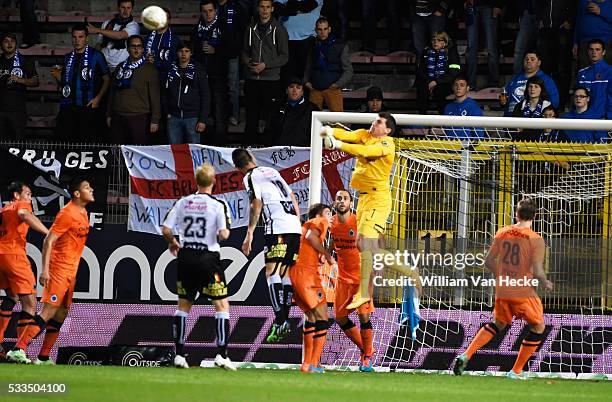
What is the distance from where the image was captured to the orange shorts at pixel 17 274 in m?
15.2

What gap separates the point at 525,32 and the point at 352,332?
6563mm

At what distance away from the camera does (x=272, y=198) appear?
14.6 meters

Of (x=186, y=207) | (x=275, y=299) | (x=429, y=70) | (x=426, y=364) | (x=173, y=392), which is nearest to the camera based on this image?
(x=173, y=392)

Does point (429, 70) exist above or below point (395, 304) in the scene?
above

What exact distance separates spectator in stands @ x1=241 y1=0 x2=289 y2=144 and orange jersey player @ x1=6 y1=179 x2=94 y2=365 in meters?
4.51

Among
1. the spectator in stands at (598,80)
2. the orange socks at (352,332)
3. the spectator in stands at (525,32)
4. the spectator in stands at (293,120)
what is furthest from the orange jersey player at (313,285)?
the spectator in stands at (525,32)

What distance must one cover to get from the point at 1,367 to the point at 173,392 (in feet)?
12.5

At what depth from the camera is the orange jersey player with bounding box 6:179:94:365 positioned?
14.7m

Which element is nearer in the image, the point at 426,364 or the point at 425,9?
the point at 426,364

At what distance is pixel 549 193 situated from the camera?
1537cm

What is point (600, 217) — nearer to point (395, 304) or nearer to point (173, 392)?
→ point (395, 304)

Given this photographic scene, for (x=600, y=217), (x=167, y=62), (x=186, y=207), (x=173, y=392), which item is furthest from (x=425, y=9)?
(x=173, y=392)

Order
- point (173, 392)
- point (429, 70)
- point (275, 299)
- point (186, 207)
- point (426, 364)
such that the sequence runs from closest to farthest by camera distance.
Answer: point (173, 392)
point (186, 207)
point (275, 299)
point (426, 364)
point (429, 70)

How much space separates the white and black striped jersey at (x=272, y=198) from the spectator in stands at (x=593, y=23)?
6227mm
